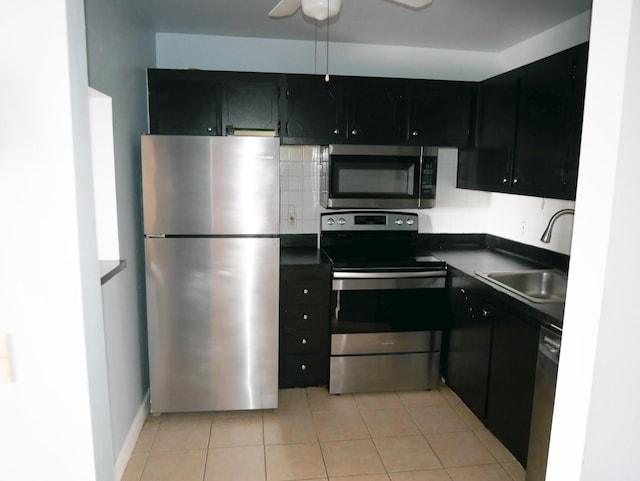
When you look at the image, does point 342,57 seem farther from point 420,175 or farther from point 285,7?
point 285,7

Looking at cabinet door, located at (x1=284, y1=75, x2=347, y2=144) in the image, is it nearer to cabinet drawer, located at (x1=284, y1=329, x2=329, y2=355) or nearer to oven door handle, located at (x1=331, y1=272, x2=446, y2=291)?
oven door handle, located at (x1=331, y1=272, x2=446, y2=291)

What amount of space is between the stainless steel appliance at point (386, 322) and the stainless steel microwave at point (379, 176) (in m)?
0.41

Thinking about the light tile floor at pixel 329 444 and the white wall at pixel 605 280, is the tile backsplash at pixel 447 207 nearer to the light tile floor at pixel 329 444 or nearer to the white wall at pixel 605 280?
the light tile floor at pixel 329 444

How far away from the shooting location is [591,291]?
1.02 metres

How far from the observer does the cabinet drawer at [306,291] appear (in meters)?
3.17

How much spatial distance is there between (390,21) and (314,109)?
2.44 feet

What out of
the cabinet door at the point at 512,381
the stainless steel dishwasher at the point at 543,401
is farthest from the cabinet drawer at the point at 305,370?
the stainless steel dishwasher at the point at 543,401

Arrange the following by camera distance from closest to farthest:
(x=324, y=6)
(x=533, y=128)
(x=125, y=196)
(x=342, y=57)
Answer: (x=324, y=6) → (x=125, y=196) → (x=533, y=128) → (x=342, y=57)

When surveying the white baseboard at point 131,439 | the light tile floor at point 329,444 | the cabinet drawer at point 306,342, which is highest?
the cabinet drawer at point 306,342

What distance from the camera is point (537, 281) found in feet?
10.0

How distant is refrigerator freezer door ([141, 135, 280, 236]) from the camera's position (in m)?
2.72

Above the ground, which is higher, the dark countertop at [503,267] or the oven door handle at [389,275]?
the dark countertop at [503,267]

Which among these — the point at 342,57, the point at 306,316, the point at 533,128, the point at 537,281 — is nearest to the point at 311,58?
the point at 342,57

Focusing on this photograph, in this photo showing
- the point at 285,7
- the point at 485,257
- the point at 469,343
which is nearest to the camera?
the point at 285,7
